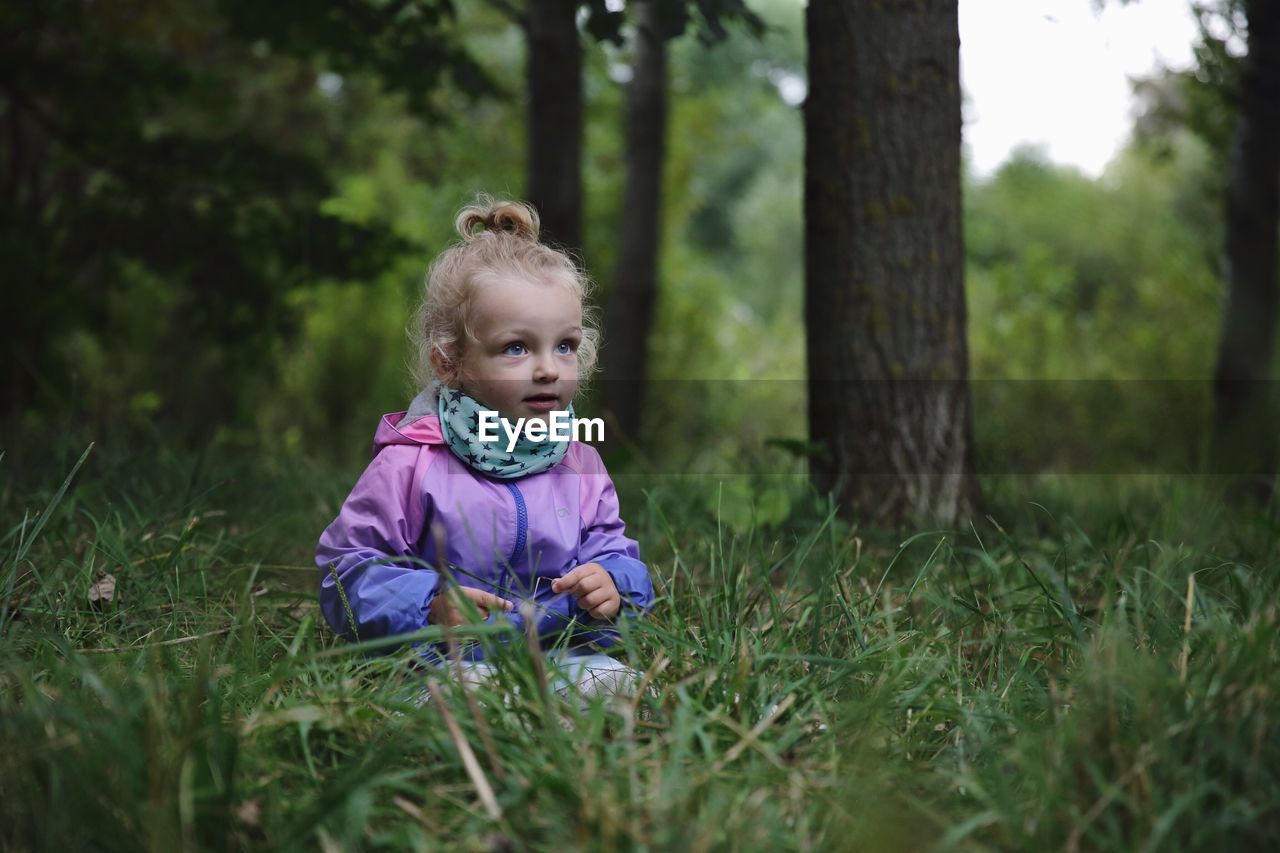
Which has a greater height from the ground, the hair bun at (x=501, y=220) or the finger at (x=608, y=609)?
the hair bun at (x=501, y=220)

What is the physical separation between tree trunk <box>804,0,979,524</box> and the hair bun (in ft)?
3.90

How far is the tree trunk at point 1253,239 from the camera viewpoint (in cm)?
493

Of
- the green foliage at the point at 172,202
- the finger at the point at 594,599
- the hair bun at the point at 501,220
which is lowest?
the finger at the point at 594,599

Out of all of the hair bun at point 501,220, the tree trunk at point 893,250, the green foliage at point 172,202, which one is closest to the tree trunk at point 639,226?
the green foliage at point 172,202

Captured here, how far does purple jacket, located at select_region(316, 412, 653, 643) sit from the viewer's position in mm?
1844

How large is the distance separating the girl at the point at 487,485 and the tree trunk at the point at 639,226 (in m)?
4.78

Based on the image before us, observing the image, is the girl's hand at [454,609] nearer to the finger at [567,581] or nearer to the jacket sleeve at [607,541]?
the finger at [567,581]

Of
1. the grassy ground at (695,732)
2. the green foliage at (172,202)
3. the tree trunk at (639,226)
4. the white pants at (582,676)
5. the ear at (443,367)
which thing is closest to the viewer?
the grassy ground at (695,732)

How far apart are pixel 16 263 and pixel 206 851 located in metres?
3.60

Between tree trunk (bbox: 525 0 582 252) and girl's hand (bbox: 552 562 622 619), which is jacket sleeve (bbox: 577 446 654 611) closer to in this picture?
girl's hand (bbox: 552 562 622 619)

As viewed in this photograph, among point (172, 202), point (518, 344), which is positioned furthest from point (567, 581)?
point (172, 202)

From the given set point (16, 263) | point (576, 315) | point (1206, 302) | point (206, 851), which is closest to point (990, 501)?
point (576, 315)

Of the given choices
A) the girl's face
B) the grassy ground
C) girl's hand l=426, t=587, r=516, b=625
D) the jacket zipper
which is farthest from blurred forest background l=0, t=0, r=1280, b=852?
the girl's face

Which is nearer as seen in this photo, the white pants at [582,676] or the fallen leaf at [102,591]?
the white pants at [582,676]
